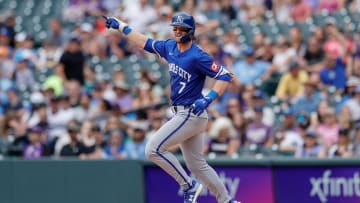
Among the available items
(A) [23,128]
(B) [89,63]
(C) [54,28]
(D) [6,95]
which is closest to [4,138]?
(A) [23,128]

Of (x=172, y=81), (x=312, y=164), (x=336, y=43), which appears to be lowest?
(x=312, y=164)

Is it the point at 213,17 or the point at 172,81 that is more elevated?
the point at 213,17

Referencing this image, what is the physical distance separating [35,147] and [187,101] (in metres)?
4.91

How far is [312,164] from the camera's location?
11359mm

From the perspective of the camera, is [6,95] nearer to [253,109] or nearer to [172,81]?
[253,109]

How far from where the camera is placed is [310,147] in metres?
13.0

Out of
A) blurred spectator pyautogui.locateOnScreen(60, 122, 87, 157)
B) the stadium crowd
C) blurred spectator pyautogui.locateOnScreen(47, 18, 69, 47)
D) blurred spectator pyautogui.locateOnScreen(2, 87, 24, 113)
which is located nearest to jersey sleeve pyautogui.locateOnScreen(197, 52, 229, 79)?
the stadium crowd

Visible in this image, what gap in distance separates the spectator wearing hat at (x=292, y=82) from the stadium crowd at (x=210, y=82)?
0.05 ft

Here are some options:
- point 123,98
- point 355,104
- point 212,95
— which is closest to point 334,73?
point 355,104

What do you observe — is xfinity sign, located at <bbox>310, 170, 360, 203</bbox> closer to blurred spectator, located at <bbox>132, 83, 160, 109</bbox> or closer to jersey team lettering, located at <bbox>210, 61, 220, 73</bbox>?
jersey team lettering, located at <bbox>210, 61, 220, 73</bbox>

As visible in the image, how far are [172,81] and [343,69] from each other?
5.62 metres

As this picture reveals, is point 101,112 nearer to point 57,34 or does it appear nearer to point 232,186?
point 57,34

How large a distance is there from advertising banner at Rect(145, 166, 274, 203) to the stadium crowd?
1392 millimetres

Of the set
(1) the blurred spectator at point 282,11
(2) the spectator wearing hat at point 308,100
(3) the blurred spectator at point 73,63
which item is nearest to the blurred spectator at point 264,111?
(2) the spectator wearing hat at point 308,100
